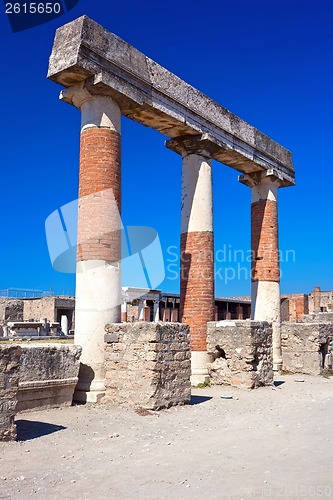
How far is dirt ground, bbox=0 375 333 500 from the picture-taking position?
13.7 ft

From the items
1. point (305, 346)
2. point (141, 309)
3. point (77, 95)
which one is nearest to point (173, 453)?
point (77, 95)

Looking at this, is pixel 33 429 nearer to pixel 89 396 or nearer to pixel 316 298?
pixel 89 396

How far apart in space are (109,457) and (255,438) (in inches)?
74.1

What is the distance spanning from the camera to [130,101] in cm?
985

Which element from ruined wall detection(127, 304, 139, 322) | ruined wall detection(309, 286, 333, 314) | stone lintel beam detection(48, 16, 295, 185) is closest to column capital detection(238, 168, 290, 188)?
stone lintel beam detection(48, 16, 295, 185)

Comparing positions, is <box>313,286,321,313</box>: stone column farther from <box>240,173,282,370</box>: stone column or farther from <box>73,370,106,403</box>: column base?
<box>73,370,106,403</box>: column base

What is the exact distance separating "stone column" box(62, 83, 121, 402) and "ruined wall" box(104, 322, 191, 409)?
0.95ft

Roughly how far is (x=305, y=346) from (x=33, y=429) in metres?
9.07

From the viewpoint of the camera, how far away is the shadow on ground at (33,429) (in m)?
5.95

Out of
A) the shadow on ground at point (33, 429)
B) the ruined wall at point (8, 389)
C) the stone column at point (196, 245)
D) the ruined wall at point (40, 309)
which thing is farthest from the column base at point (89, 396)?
the ruined wall at point (40, 309)

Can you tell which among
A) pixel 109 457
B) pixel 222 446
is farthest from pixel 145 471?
pixel 222 446

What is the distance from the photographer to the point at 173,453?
538 cm

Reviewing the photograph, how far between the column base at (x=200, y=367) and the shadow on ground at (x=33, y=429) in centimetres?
487

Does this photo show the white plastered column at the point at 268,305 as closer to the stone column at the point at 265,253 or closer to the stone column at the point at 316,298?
the stone column at the point at 265,253
